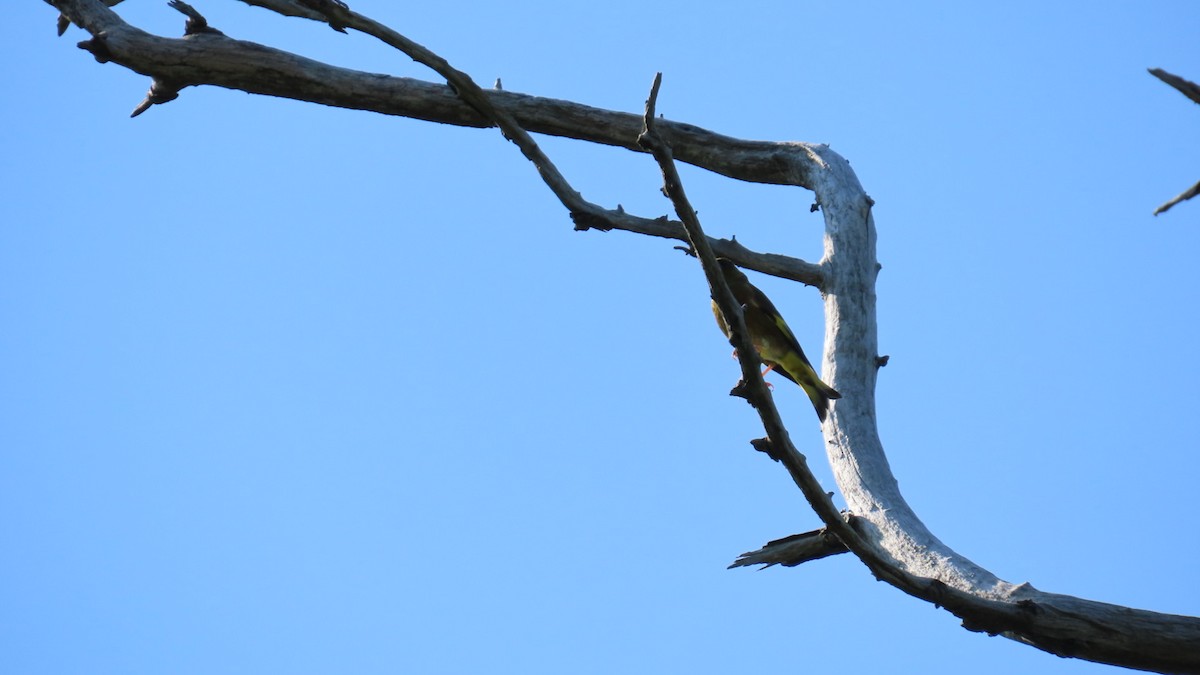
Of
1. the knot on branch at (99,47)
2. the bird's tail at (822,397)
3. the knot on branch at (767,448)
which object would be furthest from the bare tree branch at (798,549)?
the knot on branch at (99,47)

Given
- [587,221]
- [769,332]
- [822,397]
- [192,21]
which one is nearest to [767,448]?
[822,397]

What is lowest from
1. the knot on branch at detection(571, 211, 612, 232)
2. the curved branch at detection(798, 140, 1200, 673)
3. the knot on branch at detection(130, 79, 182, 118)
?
the curved branch at detection(798, 140, 1200, 673)

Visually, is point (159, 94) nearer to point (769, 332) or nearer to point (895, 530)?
point (769, 332)

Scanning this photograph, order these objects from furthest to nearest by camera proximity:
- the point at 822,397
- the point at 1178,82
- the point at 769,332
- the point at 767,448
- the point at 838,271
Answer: the point at 769,332
the point at 838,271
the point at 822,397
the point at 767,448
the point at 1178,82

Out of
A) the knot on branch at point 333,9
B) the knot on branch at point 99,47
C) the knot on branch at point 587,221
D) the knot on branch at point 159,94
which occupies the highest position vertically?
the knot on branch at point 99,47

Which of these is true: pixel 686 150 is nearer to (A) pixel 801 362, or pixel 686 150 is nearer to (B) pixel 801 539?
(A) pixel 801 362

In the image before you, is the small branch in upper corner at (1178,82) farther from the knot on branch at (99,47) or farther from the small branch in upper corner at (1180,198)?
the knot on branch at (99,47)

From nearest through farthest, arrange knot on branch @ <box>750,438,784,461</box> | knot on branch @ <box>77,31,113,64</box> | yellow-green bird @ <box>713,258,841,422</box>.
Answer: knot on branch @ <box>750,438,784,461</box> → knot on branch @ <box>77,31,113,64</box> → yellow-green bird @ <box>713,258,841,422</box>

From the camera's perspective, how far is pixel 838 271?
4391 millimetres

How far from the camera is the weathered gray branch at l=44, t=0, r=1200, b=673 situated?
9.55 feet

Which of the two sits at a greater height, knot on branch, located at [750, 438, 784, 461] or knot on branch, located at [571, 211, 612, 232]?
knot on branch, located at [571, 211, 612, 232]

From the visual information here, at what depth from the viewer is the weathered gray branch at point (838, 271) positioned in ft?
9.55

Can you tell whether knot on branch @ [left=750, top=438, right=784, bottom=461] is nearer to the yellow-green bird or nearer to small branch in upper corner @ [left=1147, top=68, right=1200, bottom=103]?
small branch in upper corner @ [left=1147, top=68, right=1200, bottom=103]

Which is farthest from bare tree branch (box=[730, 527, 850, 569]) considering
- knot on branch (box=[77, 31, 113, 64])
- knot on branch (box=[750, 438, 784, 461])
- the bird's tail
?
knot on branch (box=[77, 31, 113, 64])
